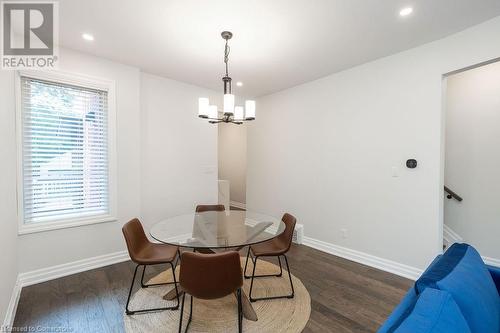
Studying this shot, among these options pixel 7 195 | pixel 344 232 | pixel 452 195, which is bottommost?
pixel 344 232

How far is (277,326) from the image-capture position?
1.86 m

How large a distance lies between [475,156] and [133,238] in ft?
14.0

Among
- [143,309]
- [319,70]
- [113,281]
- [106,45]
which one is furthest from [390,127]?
[113,281]

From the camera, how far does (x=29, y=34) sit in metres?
2.34

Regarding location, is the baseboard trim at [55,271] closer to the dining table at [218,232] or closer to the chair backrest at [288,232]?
the dining table at [218,232]

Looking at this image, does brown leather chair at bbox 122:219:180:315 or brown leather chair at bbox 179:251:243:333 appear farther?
brown leather chair at bbox 122:219:180:315

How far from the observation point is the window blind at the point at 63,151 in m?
2.52

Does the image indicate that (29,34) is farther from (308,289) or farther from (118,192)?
(308,289)

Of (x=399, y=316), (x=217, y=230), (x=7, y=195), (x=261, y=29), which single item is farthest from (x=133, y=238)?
(x=261, y=29)

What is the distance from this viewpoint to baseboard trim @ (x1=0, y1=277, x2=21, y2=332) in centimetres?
173

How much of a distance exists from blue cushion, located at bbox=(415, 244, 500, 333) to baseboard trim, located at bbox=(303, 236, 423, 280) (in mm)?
1553

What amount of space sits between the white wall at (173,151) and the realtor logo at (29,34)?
1.09 meters

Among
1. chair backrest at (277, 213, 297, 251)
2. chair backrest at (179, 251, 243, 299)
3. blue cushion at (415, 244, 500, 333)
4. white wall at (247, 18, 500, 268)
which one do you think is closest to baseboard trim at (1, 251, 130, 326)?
chair backrest at (179, 251, 243, 299)

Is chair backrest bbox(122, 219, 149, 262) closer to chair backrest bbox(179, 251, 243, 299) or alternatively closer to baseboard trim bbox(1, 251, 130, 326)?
chair backrest bbox(179, 251, 243, 299)
